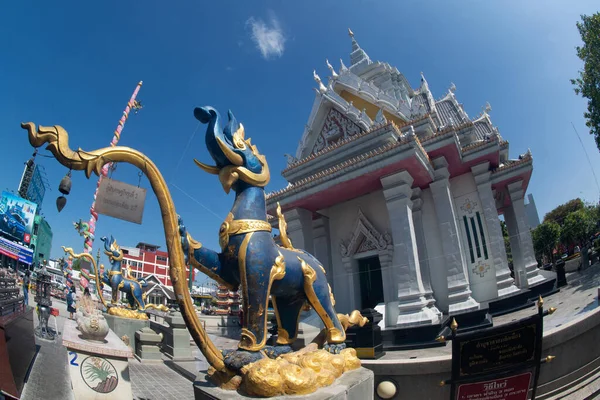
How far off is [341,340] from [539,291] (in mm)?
11119

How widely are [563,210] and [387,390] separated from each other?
162 feet

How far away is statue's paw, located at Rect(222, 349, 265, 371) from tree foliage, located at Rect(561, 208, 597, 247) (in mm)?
36050

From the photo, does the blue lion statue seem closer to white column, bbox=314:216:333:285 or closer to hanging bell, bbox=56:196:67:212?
hanging bell, bbox=56:196:67:212

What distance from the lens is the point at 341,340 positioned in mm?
3006

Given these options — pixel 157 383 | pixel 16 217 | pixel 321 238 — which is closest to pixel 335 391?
pixel 157 383

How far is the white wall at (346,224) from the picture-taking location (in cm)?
1186

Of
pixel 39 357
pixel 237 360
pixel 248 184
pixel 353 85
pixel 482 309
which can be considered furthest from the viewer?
pixel 353 85

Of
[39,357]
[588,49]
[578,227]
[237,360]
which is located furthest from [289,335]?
[578,227]

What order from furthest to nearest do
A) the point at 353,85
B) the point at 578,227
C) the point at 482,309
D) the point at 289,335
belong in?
the point at 578,227 → the point at 353,85 → the point at 482,309 → the point at 289,335

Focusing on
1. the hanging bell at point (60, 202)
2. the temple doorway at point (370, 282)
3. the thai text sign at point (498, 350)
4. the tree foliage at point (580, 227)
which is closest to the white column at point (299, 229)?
the temple doorway at point (370, 282)

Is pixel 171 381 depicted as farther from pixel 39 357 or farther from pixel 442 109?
pixel 442 109

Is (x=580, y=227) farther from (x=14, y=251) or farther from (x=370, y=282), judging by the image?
(x=14, y=251)

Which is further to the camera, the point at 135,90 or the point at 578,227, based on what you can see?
the point at 578,227

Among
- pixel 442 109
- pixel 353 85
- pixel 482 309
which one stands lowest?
pixel 482 309
